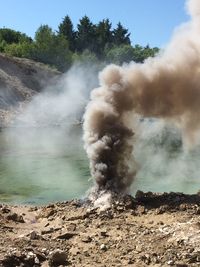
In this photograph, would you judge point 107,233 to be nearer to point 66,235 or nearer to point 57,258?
point 66,235

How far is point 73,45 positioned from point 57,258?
103 metres

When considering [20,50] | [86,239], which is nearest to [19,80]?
[20,50]

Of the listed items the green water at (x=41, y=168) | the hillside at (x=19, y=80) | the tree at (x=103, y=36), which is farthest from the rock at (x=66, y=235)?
the tree at (x=103, y=36)

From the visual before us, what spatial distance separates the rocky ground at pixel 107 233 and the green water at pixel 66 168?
3487 mm

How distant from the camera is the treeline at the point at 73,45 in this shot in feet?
293

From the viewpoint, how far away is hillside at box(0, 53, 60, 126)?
220 feet

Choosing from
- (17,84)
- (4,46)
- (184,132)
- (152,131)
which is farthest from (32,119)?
(184,132)

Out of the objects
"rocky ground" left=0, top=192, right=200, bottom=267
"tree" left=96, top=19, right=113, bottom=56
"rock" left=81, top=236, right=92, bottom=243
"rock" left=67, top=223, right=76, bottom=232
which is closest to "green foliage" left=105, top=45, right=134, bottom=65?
"tree" left=96, top=19, right=113, bottom=56

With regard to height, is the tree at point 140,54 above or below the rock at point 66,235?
above

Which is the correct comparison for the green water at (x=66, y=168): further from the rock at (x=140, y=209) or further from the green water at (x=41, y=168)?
the rock at (x=140, y=209)

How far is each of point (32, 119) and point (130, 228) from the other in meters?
48.3

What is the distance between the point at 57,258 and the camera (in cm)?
1205

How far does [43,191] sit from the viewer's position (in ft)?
79.7

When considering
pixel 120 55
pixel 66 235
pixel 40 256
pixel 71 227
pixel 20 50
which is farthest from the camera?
pixel 120 55
